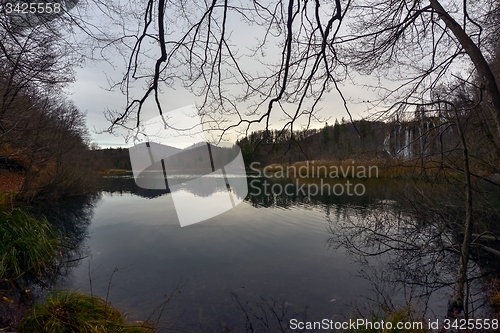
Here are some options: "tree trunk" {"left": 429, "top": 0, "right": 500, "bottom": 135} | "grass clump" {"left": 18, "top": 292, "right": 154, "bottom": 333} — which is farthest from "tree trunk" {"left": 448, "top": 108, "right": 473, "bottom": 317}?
"grass clump" {"left": 18, "top": 292, "right": 154, "bottom": 333}

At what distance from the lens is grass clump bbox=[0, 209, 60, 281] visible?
559cm

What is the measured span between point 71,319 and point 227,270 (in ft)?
11.1

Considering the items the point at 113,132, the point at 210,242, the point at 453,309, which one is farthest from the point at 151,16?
the point at 210,242

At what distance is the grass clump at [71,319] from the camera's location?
319cm

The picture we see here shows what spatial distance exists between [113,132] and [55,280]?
16.4 ft

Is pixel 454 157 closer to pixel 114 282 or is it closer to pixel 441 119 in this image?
pixel 441 119

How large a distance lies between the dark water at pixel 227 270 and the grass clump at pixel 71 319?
887mm

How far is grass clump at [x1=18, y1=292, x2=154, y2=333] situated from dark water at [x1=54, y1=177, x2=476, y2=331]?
89 cm

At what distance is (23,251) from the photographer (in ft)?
19.5

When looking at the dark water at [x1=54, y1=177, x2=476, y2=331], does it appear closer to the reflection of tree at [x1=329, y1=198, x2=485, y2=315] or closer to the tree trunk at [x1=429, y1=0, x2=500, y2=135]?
the reflection of tree at [x1=329, y1=198, x2=485, y2=315]

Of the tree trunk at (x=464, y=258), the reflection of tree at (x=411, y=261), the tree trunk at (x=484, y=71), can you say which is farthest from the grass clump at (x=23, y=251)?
the tree trunk at (x=484, y=71)
